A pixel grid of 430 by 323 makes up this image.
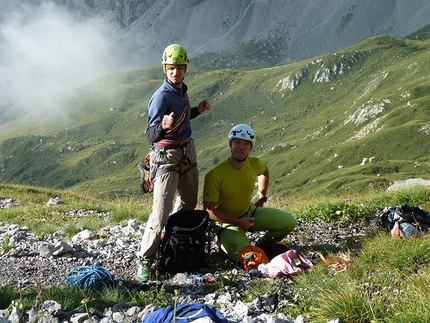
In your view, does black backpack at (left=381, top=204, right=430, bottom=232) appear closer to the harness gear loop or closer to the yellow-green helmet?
the harness gear loop

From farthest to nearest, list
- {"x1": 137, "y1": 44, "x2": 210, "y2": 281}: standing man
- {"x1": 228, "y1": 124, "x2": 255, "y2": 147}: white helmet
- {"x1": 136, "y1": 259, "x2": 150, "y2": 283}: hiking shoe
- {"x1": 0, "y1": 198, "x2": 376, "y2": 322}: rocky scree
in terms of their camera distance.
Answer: {"x1": 228, "y1": 124, "x2": 255, "y2": 147}: white helmet, {"x1": 137, "y1": 44, "x2": 210, "y2": 281}: standing man, {"x1": 136, "y1": 259, "x2": 150, "y2": 283}: hiking shoe, {"x1": 0, "y1": 198, "x2": 376, "y2": 322}: rocky scree

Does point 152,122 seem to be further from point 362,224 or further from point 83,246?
point 362,224

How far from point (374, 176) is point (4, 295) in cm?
14578

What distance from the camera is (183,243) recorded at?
809cm

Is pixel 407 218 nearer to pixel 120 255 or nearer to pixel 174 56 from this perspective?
pixel 174 56

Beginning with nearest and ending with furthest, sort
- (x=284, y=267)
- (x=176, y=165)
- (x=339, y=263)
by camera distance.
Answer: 1. (x=339, y=263)
2. (x=284, y=267)
3. (x=176, y=165)

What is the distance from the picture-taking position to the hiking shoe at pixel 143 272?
299 inches

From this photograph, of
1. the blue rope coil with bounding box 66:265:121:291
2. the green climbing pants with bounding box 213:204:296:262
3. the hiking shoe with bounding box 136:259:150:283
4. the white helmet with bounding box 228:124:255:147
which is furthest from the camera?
the green climbing pants with bounding box 213:204:296:262

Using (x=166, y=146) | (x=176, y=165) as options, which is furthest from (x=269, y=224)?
(x=166, y=146)

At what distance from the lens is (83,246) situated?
9961 mm

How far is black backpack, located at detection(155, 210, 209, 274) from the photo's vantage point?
26.3 ft

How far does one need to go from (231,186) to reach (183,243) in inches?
64.0

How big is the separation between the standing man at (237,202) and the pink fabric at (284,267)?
1047mm

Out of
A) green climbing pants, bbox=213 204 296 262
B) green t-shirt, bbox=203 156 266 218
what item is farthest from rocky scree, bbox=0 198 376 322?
green t-shirt, bbox=203 156 266 218
